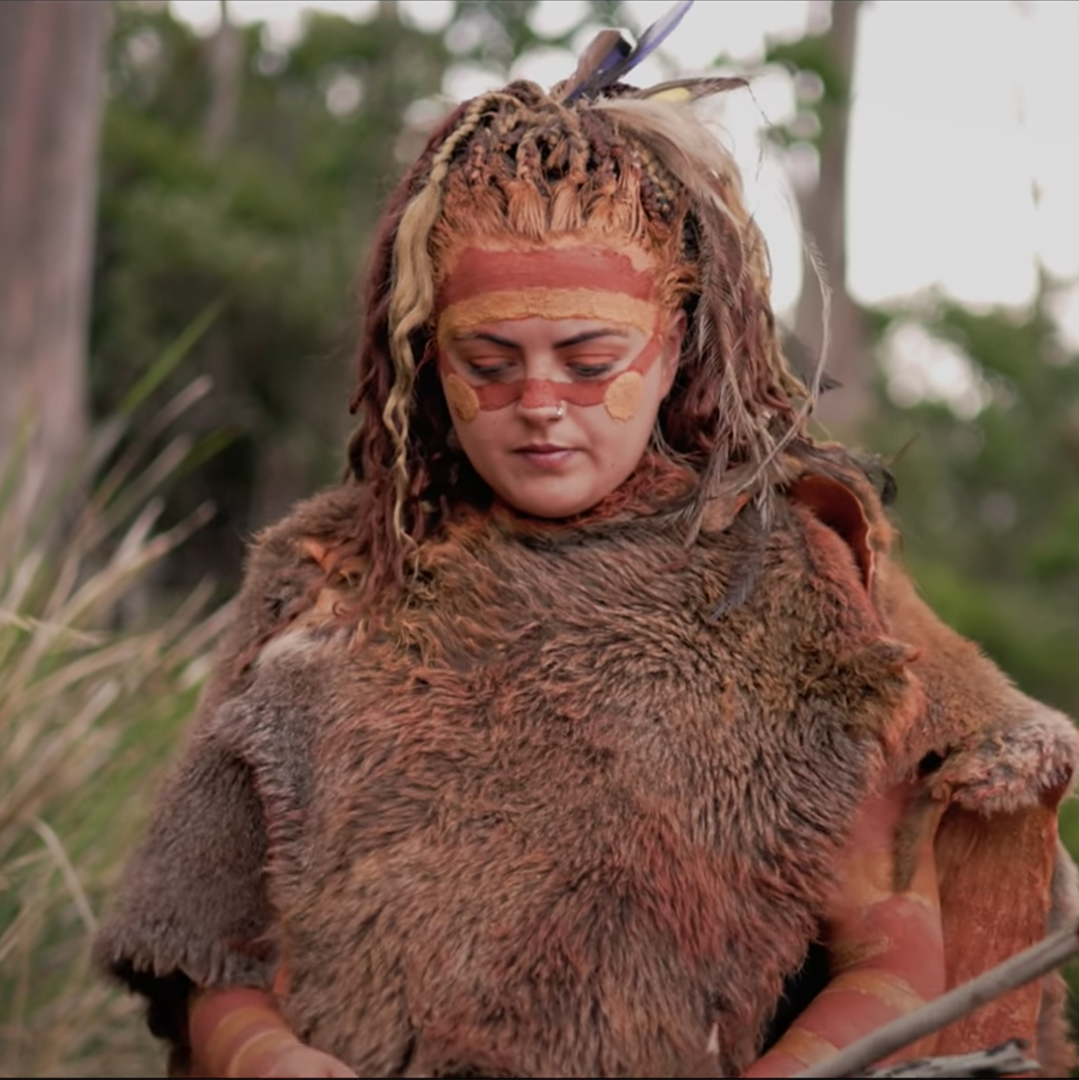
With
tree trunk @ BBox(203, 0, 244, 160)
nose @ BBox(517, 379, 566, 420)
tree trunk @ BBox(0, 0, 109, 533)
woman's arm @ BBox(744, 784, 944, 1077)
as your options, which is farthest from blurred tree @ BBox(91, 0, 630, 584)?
woman's arm @ BBox(744, 784, 944, 1077)

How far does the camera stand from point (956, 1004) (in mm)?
1513

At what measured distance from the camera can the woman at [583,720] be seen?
181cm

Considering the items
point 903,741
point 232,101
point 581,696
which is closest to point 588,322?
point 581,696

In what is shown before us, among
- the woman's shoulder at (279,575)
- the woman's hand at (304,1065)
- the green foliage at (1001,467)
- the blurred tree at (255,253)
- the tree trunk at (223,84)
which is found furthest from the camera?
the tree trunk at (223,84)

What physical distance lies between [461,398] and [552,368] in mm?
124

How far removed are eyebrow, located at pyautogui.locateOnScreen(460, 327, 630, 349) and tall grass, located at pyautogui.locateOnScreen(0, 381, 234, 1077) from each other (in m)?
1.40

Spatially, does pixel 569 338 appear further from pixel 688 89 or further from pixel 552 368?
pixel 688 89

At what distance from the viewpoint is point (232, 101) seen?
15.4 metres

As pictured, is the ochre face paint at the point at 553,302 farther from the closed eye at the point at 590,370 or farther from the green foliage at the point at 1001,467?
the green foliage at the point at 1001,467

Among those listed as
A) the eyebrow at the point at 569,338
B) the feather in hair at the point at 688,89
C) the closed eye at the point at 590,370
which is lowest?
the closed eye at the point at 590,370

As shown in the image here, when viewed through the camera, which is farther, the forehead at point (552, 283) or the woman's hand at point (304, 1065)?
the forehead at point (552, 283)

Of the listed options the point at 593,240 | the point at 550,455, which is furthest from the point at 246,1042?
the point at 593,240

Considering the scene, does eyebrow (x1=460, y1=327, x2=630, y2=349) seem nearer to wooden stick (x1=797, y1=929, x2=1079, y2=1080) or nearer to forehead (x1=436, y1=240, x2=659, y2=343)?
forehead (x1=436, y1=240, x2=659, y2=343)

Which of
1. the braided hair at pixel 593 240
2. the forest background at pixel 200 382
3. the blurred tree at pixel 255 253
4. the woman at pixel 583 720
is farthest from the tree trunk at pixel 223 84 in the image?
the woman at pixel 583 720
